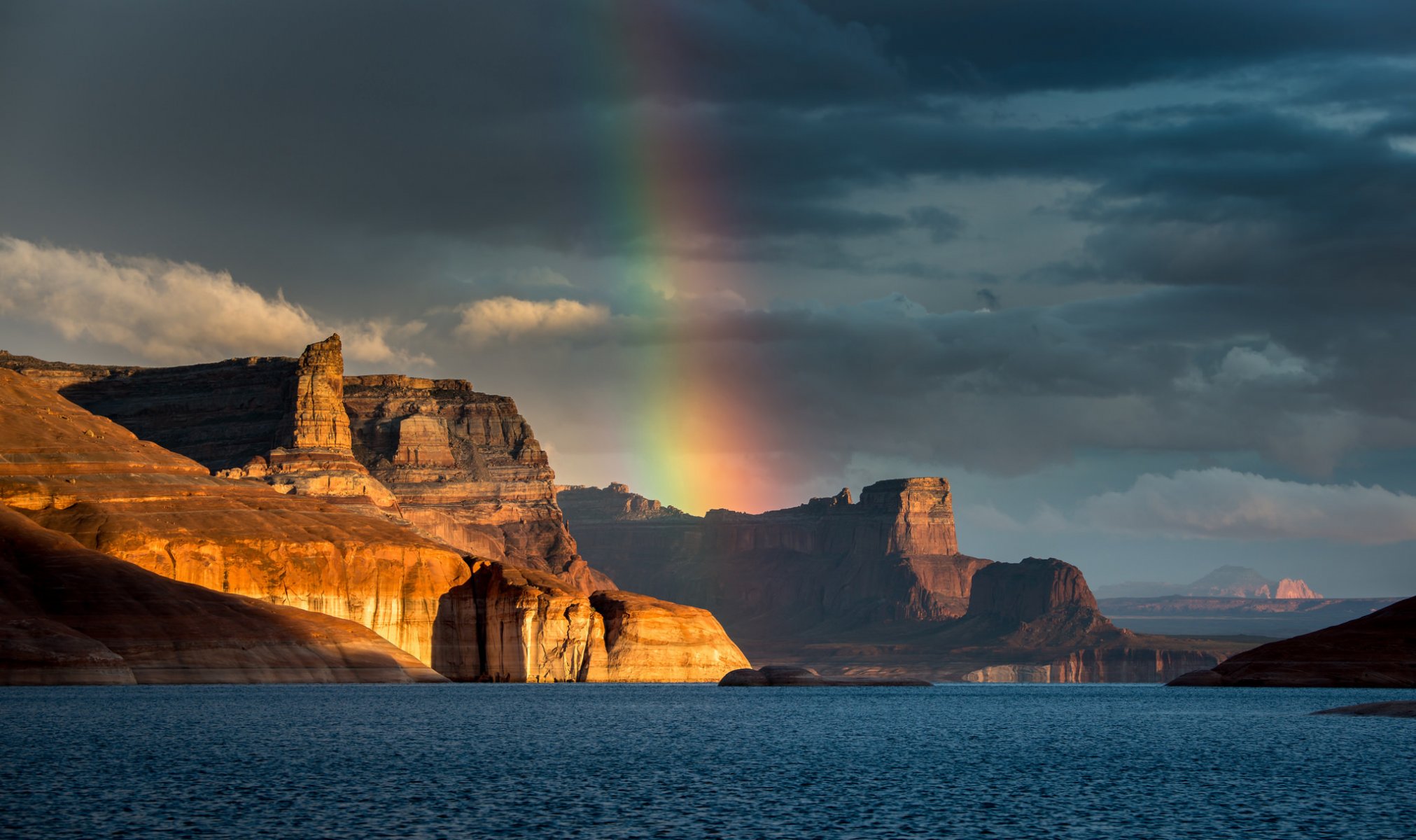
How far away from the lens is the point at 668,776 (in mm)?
93312

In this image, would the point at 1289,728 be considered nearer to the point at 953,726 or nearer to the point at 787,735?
the point at 953,726

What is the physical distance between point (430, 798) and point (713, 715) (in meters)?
92.6

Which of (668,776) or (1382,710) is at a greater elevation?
(668,776)

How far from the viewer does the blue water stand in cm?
6994

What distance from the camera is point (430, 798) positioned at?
7856 cm

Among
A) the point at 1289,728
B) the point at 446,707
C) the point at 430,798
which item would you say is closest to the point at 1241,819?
the point at 430,798

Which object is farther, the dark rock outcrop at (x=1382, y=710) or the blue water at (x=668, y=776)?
the dark rock outcrop at (x=1382, y=710)

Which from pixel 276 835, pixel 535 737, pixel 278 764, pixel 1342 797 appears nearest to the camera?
pixel 276 835

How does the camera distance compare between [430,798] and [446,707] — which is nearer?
[430,798]

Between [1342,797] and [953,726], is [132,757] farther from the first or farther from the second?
[953,726]

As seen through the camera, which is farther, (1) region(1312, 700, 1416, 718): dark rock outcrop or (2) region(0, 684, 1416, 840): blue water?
(1) region(1312, 700, 1416, 718): dark rock outcrop

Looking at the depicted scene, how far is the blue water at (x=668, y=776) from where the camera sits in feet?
229

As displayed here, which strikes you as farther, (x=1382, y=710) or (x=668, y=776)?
(x=1382, y=710)

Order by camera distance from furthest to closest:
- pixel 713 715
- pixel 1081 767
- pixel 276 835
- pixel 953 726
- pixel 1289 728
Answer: pixel 713 715 < pixel 953 726 < pixel 1289 728 < pixel 1081 767 < pixel 276 835
